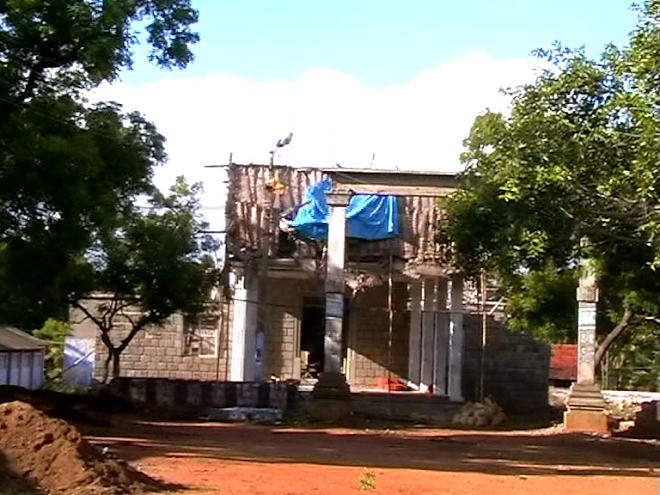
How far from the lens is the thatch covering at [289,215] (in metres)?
30.7

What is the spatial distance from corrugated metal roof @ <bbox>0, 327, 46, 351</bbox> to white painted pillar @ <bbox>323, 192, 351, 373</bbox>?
8731 mm

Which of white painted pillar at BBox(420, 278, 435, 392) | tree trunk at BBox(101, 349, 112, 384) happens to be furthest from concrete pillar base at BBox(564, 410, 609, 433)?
tree trunk at BBox(101, 349, 112, 384)

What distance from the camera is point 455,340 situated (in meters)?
31.9

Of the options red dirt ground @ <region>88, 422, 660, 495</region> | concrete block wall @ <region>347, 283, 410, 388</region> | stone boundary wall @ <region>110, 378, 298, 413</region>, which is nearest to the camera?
red dirt ground @ <region>88, 422, 660, 495</region>

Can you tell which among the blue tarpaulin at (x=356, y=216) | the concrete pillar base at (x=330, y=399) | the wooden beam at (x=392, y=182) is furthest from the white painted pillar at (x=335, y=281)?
the wooden beam at (x=392, y=182)

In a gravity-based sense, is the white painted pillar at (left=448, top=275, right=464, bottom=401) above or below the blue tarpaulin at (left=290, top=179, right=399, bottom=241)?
below

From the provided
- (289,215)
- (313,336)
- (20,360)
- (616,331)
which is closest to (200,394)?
(289,215)

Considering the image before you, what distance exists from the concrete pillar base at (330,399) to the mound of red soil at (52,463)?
14.3m

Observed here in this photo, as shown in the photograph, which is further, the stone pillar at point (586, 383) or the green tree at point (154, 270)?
the green tree at point (154, 270)

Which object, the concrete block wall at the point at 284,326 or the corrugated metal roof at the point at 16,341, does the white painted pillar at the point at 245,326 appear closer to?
the concrete block wall at the point at 284,326

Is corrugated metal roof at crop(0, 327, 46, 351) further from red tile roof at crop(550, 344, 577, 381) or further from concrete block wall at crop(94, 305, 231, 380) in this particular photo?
red tile roof at crop(550, 344, 577, 381)

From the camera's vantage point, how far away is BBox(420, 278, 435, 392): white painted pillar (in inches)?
Answer: 1341

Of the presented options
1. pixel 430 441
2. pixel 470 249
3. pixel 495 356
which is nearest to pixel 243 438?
pixel 430 441

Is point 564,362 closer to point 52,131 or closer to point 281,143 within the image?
point 281,143
